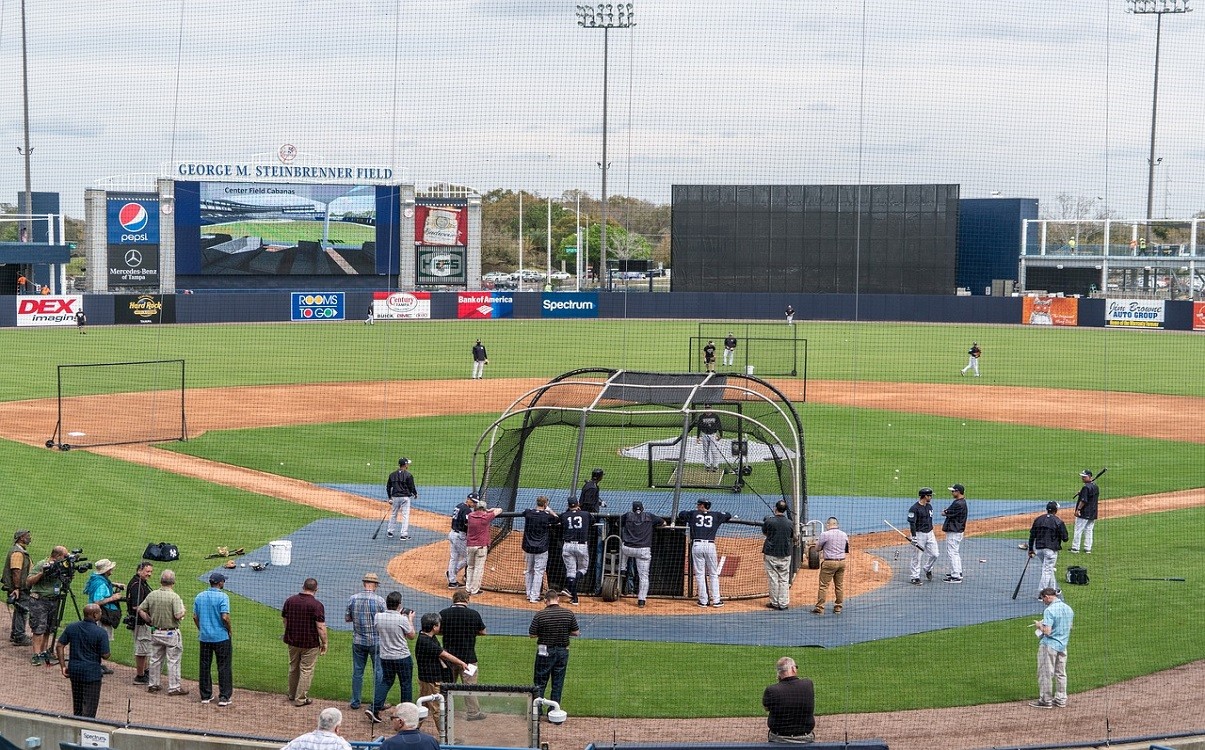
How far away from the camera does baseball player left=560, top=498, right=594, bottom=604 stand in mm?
14781

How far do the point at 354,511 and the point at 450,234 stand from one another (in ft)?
159

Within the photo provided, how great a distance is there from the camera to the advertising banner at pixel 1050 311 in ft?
204

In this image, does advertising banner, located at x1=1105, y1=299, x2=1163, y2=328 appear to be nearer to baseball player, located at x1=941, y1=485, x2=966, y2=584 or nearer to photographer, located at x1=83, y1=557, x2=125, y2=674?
baseball player, located at x1=941, y1=485, x2=966, y2=584

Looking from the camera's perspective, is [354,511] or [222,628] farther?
[354,511]

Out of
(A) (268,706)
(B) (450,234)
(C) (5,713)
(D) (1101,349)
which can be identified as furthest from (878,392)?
(B) (450,234)

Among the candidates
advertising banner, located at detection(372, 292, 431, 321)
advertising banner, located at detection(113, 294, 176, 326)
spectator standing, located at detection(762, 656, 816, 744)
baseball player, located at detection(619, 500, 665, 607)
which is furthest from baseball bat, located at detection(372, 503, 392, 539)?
advertising banner, located at detection(372, 292, 431, 321)

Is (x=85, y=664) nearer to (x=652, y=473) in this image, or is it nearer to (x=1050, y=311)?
(x=652, y=473)

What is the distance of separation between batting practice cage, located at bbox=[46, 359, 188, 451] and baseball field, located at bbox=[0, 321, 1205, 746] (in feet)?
1.54

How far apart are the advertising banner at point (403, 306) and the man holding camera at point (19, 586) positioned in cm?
4841

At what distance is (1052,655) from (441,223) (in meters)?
57.9

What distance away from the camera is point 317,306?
61469 millimetres

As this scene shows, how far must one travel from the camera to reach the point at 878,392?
3594cm

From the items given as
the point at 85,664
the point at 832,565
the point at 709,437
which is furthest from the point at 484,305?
the point at 85,664

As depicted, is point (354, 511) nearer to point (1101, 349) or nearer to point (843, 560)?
point (843, 560)
